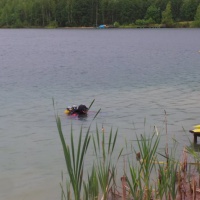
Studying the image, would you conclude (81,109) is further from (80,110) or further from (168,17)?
(168,17)

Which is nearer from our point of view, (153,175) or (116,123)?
(153,175)

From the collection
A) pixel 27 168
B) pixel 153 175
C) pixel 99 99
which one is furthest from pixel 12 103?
pixel 153 175

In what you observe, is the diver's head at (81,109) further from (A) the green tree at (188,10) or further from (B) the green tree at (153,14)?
(B) the green tree at (153,14)

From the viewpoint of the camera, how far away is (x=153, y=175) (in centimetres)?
996

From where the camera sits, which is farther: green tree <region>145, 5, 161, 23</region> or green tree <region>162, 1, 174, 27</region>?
green tree <region>145, 5, 161, 23</region>

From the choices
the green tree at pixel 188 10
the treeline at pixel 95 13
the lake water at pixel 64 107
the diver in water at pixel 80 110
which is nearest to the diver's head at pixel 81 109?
the diver in water at pixel 80 110

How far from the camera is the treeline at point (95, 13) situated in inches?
6777

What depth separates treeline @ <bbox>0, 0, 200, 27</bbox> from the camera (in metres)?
172

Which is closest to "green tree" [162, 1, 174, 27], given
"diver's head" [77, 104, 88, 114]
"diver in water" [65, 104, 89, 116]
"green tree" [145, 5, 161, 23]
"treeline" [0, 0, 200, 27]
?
"treeline" [0, 0, 200, 27]

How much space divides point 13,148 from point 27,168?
6.71 ft

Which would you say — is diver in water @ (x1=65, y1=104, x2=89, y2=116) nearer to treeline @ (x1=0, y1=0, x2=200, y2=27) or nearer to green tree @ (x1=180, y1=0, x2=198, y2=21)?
treeline @ (x1=0, y1=0, x2=200, y2=27)

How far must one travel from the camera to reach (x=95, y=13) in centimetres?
18150

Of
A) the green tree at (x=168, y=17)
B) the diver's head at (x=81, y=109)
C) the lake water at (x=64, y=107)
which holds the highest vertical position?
the diver's head at (x=81, y=109)

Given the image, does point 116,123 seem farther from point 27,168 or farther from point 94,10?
point 94,10
